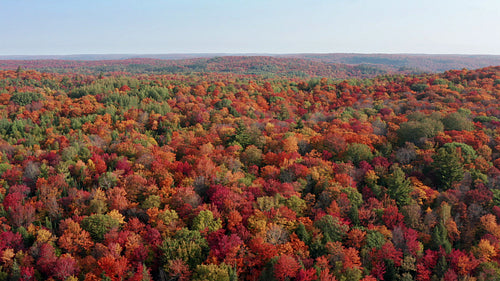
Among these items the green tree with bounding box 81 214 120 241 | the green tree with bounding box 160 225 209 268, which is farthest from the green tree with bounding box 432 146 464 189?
the green tree with bounding box 81 214 120 241

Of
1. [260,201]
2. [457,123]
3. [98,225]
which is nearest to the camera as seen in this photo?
[98,225]

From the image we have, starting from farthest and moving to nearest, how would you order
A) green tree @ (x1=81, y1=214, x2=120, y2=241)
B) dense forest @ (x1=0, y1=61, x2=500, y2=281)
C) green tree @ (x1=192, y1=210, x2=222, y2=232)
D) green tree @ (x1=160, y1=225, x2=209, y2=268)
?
green tree @ (x1=81, y1=214, x2=120, y2=241), green tree @ (x1=192, y1=210, x2=222, y2=232), green tree @ (x1=160, y1=225, x2=209, y2=268), dense forest @ (x1=0, y1=61, x2=500, y2=281)

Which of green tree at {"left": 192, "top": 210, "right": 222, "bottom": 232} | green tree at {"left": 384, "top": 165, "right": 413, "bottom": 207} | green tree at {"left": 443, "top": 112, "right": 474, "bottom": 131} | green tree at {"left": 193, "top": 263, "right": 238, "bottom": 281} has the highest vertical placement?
green tree at {"left": 443, "top": 112, "right": 474, "bottom": 131}

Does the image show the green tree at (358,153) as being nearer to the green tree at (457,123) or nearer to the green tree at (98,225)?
the green tree at (457,123)

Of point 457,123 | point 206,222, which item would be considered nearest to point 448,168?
point 457,123

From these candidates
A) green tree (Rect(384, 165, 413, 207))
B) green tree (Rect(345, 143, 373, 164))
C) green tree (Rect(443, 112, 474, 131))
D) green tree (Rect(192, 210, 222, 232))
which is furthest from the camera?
green tree (Rect(443, 112, 474, 131))

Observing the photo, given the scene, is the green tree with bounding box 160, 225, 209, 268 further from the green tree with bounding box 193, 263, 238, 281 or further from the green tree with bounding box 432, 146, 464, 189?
the green tree with bounding box 432, 146, 464, 189

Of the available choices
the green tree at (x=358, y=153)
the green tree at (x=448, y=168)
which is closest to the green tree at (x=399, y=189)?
the green tree at (x=448, y=168)

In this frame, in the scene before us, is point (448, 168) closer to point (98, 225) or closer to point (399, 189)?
point (399, 189)
